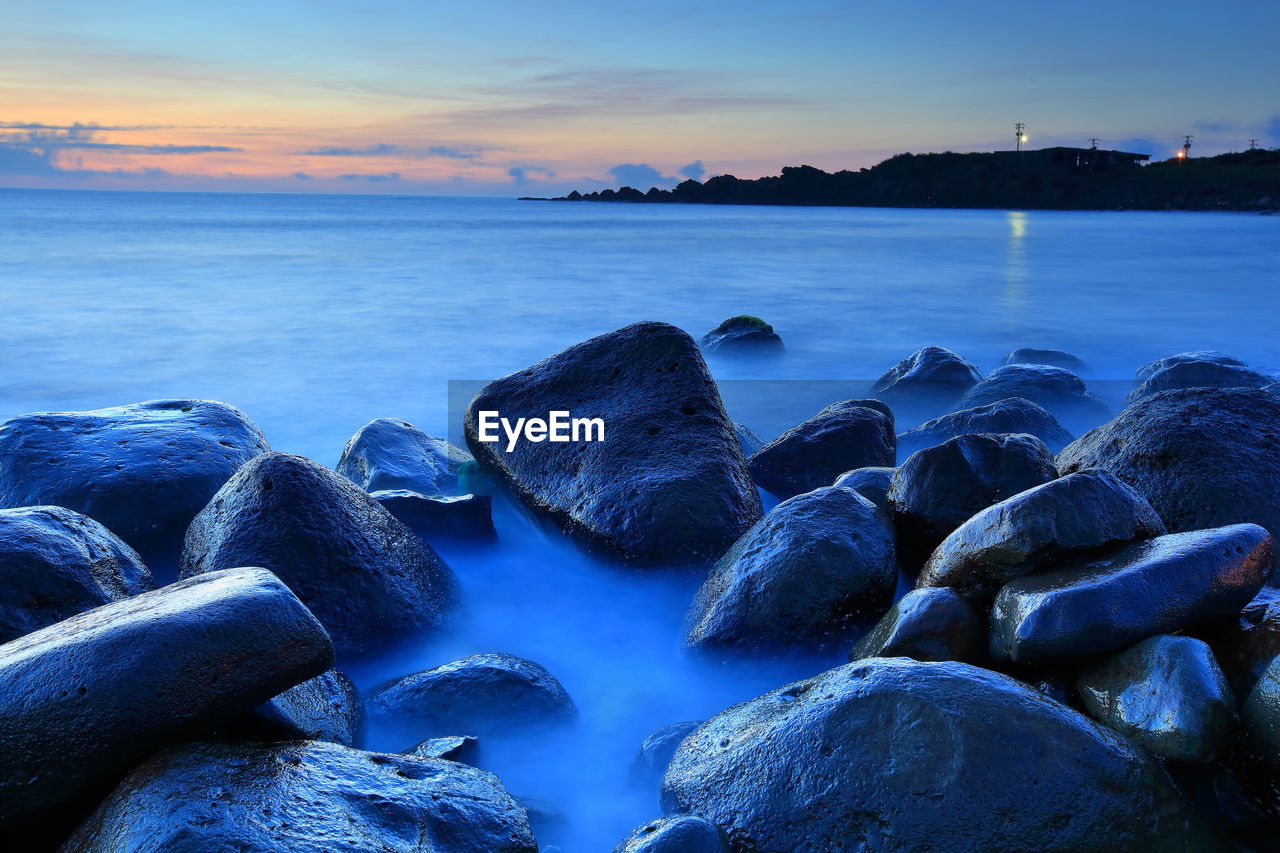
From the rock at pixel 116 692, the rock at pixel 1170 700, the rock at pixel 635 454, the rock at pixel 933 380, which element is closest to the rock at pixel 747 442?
the rock at pixel 635 454

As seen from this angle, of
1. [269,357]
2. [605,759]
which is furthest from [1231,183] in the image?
[605,759]

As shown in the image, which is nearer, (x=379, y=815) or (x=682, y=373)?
(x=379, y=815)

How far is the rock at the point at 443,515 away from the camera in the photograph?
4441 mm

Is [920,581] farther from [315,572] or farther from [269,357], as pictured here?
[269,357]

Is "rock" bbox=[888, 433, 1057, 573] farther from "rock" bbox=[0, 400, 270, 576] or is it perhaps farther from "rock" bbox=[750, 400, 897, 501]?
"rock" bbox=[0, 400, 270, 576]

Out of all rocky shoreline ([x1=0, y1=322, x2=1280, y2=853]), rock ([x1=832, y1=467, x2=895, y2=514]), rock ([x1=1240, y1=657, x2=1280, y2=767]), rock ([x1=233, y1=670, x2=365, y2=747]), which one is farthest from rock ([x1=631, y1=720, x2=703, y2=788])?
rock ([x1=1240, y1=657, x2=1280, y2=767])

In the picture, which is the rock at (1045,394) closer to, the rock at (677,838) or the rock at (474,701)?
the rock at (474,701)

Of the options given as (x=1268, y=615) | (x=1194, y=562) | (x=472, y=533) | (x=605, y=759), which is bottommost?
(x=605, y=759)

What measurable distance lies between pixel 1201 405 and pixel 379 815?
361 centimetres

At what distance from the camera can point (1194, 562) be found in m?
2.45

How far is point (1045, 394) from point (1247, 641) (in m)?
5.21

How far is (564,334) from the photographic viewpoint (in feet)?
44.0

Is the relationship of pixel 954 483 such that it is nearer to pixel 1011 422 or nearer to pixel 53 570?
pixel 1011 422

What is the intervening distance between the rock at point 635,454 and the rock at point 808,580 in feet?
1.89
